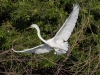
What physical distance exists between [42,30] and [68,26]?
88 cm

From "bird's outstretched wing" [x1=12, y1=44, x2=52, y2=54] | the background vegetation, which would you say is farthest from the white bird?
the background vegetation

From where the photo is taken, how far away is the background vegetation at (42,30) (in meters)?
7.52

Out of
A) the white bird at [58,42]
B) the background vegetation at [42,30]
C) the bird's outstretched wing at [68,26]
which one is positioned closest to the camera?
the bird's outstretched wing at [68,26]

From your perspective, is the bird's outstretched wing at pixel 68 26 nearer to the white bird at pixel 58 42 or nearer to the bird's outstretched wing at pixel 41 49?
the white bird at pixel 58 42

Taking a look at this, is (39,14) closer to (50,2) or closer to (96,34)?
(50,2)

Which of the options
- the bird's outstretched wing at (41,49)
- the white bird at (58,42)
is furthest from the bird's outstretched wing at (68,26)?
the bird's outstretched wing at (41,49)

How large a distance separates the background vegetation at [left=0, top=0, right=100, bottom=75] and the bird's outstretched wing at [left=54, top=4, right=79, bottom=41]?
0.58 ft

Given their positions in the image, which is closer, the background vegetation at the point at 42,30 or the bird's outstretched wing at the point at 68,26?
the bird's outstretched wing at the point at 68,26

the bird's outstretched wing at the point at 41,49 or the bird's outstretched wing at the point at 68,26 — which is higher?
the bird's outstretched wing at the point at 68,26

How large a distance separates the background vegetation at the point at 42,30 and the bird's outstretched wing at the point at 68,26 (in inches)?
6.9

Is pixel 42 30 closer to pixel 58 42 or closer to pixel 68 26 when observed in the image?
pixel 58 42

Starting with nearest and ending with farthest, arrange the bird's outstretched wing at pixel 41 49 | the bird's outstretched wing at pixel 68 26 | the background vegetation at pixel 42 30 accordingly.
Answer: the bird's outstretched wing at pixel 68 26 < the bird's outstretched wing at pixel 41 49 < the background vegetation at pixel 42 30

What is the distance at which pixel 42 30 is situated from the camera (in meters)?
7.90

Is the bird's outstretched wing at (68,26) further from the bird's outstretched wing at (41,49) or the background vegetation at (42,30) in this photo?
the bird's outstretched wing at (41,49)
